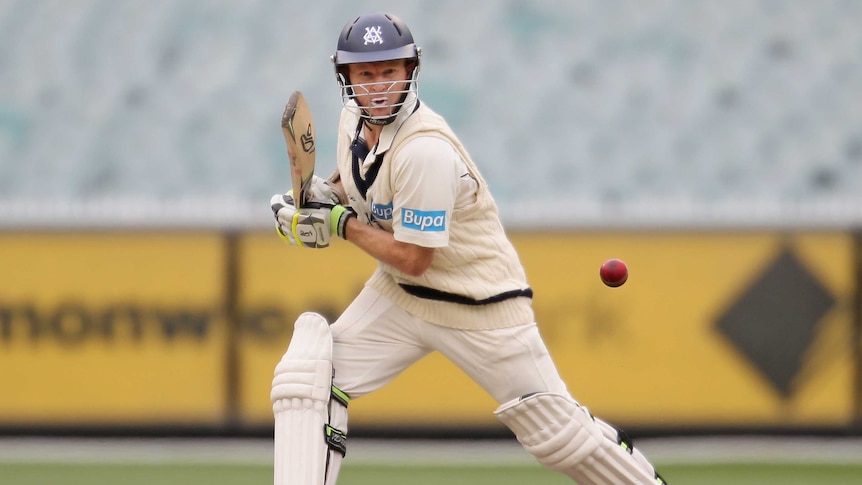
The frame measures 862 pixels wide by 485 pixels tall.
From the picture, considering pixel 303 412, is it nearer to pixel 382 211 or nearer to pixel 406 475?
pixel 382 211

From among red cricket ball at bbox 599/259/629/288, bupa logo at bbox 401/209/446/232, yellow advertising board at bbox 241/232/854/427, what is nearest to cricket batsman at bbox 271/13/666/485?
bupa logo at bbox 401/209/446/232

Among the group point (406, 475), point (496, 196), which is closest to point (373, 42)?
point (406, 475)

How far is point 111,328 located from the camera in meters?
6.10

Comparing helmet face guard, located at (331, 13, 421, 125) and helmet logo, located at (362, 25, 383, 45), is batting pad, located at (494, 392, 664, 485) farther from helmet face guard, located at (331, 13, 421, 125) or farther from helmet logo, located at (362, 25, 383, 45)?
helmet logo, located at (362, 25, 383, 45)

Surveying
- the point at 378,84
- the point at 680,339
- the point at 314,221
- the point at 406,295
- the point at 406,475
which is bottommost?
the point at 406,475

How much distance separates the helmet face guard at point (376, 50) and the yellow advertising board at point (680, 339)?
2.43m

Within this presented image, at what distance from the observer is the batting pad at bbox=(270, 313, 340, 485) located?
3.61 metres

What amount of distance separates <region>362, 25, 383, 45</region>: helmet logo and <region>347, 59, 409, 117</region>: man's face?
59 mm

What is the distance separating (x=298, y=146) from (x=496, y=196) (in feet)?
13.4

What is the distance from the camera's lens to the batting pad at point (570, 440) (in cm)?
374

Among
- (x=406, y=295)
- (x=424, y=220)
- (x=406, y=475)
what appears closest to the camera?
(x=424, y=220)

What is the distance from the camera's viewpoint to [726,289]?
600cm

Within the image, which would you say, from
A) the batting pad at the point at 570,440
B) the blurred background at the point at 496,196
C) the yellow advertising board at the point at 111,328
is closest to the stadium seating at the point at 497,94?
the blurred background at the point at 496,196

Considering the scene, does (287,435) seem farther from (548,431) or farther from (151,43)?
(151,43)
